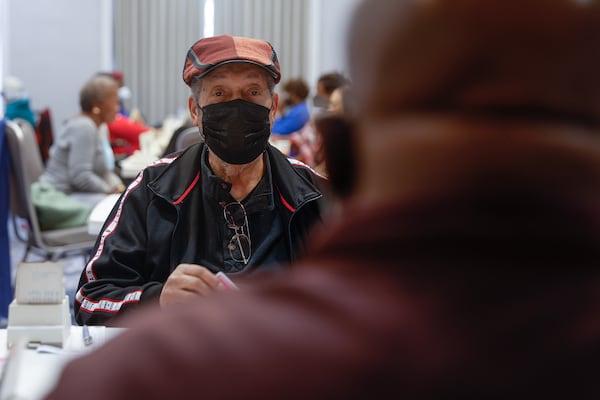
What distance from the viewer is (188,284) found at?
5.56ft

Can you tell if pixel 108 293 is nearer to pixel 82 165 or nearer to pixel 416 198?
pixel 416 198

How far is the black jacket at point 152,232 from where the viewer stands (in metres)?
1.97

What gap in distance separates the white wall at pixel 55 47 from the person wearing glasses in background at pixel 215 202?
9.31 meters

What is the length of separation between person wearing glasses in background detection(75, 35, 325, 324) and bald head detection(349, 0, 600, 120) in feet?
4.35

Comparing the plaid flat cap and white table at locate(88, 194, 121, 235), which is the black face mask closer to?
the plaid flat cap

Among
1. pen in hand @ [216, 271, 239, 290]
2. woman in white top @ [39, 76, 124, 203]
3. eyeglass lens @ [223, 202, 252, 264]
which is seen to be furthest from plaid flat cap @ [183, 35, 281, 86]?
woman in white top @ [39, 76, 124, 203]

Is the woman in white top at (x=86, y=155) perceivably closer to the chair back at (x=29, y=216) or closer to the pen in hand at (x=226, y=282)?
the chair back at (x=29, y=216)

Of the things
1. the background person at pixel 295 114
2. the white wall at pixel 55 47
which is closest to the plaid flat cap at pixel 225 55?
the background person at pixel 295 114

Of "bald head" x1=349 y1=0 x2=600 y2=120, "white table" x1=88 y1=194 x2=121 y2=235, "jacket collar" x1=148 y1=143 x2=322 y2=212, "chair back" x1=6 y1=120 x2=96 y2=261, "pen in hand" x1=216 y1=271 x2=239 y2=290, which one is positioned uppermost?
"bald head" x1=349 y1=0 x2=600 y2=120

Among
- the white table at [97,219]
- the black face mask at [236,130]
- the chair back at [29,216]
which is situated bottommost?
the chair back at [29,216]

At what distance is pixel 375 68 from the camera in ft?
2.25

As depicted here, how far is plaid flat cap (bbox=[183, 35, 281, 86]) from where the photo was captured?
2100 mm

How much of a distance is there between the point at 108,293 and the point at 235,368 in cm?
139

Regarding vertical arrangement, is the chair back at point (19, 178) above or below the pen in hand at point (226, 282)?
below
